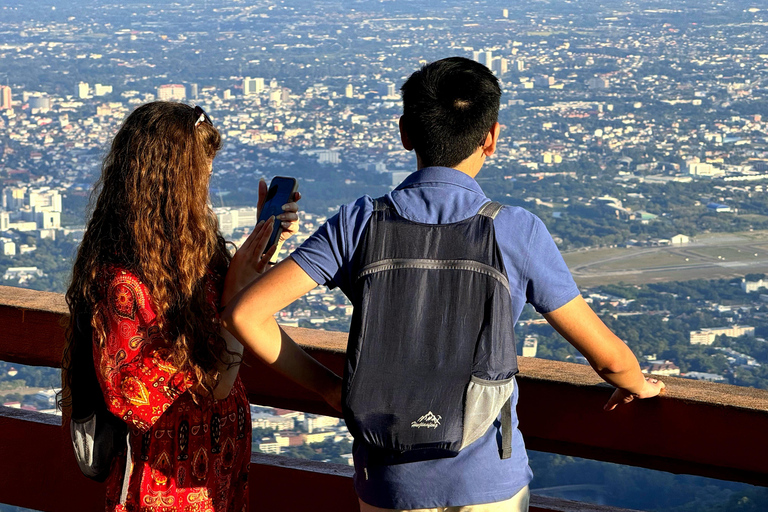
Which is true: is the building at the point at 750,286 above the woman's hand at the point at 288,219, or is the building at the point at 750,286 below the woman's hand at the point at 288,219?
below

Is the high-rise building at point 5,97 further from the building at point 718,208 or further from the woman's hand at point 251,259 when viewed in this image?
the woman's hand at point 251,259

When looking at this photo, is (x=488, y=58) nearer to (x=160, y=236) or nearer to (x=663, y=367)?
(x=663, y=367)

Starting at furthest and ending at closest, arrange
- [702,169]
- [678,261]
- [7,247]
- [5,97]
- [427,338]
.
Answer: [5,97] < [702,169] < [678,261] < [7,247] < [427,338]

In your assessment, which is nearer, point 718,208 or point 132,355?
point 132,355

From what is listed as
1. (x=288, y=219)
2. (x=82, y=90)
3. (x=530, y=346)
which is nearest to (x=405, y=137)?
(x=288, y=219)

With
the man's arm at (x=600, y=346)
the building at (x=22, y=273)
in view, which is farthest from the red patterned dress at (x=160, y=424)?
the building at (x=22, y=273)

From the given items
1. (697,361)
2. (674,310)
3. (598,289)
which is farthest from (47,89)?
(697,361)

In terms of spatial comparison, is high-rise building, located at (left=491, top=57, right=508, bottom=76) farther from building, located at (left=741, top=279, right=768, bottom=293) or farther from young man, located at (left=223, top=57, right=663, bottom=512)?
young man, located at (left=223, top=57, right=663, bottom=512)
